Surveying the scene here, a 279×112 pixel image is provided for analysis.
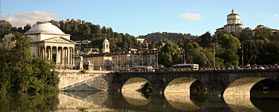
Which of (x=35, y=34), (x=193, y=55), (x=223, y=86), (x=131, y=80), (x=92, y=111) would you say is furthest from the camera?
(x=35, y=34)

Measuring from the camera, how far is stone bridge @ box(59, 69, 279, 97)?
56.9m

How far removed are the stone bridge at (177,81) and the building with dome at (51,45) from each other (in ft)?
65.8

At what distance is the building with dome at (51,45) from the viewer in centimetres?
10487

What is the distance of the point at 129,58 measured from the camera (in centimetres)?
14150

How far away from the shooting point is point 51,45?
105312 millimetres

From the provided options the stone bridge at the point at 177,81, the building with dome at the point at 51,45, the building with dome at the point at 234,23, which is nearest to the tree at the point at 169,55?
the stone bridge at the point at 177,81

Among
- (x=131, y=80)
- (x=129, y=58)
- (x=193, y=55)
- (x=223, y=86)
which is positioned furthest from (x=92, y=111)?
(x=129, y=58)

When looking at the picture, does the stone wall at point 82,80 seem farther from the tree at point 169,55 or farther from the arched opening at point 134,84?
the tree at point 169,55

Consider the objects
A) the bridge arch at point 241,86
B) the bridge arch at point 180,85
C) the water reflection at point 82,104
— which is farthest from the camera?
the bridge arch at point 180,85

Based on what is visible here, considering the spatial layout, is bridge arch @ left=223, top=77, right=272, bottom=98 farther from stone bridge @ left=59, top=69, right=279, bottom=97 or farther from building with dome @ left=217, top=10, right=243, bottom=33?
building with dome @ left=217, top=10, right=243, bottom=33

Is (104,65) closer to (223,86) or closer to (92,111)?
(223,86)

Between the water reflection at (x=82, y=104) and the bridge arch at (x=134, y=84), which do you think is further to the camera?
the bridge arch at (x=134, y=84)

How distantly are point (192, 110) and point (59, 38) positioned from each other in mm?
69130

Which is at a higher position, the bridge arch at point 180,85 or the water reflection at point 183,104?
the bridge arch at point 180,85
